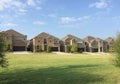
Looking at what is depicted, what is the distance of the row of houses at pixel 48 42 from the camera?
91.9 metres

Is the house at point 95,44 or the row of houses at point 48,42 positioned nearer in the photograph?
the row of houses at point 48,42

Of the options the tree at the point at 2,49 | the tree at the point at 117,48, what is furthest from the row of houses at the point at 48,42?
the tree at the point at 2,49

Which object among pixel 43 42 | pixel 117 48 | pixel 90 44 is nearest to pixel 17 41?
pixel 43 42

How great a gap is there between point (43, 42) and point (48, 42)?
7.60 ft

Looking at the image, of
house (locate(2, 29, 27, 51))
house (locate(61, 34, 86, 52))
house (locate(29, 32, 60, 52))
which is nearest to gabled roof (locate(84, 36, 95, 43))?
house (locate(61, 34, 86, 52))

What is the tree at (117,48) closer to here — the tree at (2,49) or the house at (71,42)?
the tree at (2,49)

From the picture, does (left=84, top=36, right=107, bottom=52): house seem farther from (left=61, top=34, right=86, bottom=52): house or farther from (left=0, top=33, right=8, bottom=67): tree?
(left=0, top=33, right=8, bottom=67): tree

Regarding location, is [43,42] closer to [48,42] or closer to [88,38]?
[48,42]

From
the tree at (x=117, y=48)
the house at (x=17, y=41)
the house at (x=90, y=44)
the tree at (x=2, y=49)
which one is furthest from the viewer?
the house at (x=90, y=44)

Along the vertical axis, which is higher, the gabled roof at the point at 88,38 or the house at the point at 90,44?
the gabled roof at the point at 88,38

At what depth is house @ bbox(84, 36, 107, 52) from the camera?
109269mm

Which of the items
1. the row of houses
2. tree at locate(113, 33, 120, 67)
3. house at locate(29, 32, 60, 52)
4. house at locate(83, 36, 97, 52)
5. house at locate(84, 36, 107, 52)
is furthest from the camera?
house at locate(84, 36, 107, 52)

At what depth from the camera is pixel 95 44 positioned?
11094cm

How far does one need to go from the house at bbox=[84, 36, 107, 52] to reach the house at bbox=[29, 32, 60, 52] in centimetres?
1782
